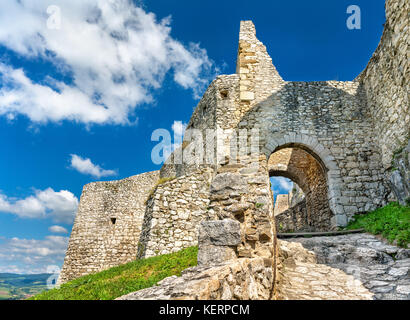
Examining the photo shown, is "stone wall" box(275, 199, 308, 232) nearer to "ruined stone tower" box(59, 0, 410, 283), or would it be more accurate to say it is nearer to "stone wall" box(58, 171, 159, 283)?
"ruined stone tower" box(59, 0, 410, 283)

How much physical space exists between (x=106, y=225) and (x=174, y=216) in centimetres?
980

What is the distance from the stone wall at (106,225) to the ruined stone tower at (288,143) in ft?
0.22

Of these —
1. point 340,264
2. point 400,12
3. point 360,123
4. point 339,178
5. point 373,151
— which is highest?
point 400,12

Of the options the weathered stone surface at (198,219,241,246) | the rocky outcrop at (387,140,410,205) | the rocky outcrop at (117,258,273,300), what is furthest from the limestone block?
the rocky outcrop at (117,258,273,300)

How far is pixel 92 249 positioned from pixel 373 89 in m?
16.5

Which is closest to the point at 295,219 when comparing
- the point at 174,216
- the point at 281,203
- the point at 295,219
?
the point at 295,219

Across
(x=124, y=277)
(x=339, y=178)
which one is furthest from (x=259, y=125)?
(x=124, y=277)

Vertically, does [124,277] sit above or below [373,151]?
below

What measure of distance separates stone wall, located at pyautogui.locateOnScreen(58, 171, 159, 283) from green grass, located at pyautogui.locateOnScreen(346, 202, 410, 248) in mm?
11654

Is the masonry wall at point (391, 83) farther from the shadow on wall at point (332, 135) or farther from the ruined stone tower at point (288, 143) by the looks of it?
the shadow on wall at point (332, 135)

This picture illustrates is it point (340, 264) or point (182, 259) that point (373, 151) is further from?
point (182, 259)

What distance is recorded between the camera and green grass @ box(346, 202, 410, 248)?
557cm

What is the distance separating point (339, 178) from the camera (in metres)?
9.92
